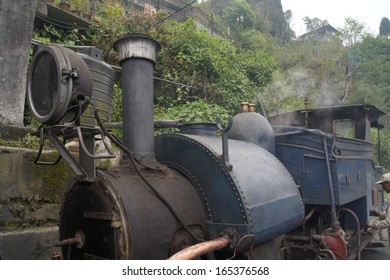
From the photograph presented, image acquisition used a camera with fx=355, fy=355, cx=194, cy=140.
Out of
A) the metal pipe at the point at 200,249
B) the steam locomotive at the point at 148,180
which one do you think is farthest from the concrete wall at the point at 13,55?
the metal pipe at the point at 200,249

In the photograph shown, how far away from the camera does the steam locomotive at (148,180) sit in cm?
244

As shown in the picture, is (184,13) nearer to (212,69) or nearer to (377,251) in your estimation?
(212,69)

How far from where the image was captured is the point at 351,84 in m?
19.8

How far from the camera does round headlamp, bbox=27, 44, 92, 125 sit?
7.57 feet

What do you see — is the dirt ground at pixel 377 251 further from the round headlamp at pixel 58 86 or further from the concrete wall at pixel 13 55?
the concrete wall at pixel 13 55

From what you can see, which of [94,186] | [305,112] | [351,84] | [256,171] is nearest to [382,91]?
[351,84]

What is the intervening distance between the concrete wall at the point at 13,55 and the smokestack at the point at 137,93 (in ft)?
7.33

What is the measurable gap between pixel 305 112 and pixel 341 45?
20.8m

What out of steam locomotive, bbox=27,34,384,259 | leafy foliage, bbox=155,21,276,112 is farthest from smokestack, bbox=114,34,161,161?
leafy foliage, bbox=155,21,276,112

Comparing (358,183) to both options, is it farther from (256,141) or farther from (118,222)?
(118,222)

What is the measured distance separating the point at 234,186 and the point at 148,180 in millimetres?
688

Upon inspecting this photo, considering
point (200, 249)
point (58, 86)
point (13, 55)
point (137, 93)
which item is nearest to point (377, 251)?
point (200, 249)

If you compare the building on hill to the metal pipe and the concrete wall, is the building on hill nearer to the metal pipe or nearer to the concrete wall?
the concrete wall
